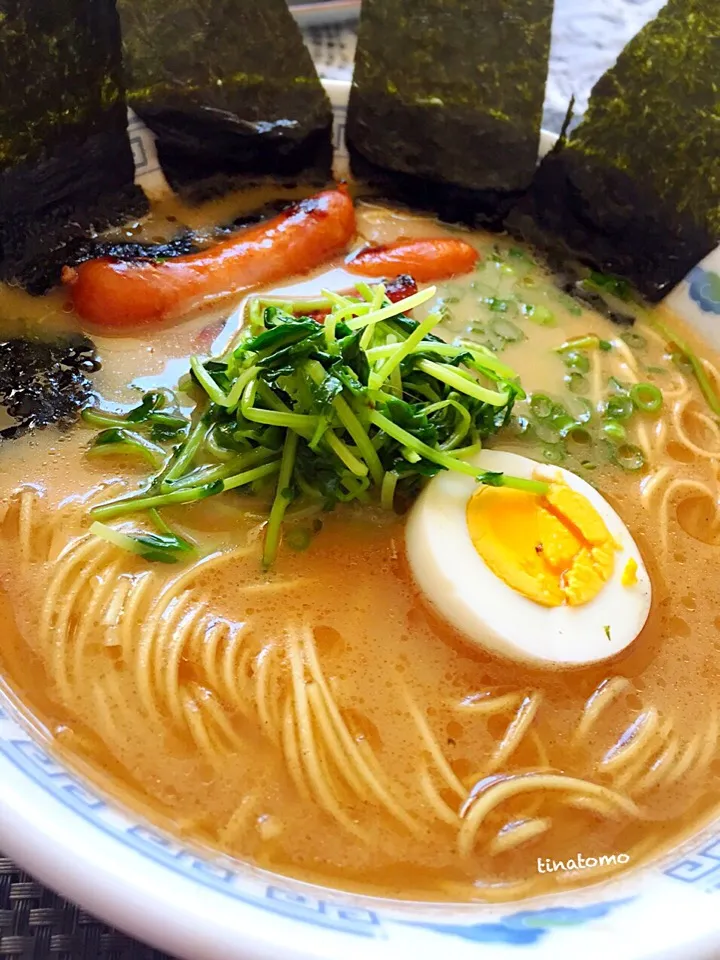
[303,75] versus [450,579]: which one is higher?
[303,75]

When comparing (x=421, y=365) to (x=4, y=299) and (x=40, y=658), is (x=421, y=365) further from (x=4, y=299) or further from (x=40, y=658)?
(x=4, y=299)

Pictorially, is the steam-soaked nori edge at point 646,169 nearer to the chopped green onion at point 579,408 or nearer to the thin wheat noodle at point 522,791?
the chopped green onion at point 579,408

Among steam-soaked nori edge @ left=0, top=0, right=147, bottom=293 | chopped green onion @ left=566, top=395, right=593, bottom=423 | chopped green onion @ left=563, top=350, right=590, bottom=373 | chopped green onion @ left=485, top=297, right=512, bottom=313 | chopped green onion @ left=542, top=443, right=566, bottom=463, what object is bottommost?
chopped green onion @ left=542, top=443, right=566, bottom=463

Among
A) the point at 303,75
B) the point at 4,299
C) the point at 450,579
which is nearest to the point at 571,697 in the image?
the point at 450,579

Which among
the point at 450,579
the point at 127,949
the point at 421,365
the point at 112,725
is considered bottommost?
the point at 127,949

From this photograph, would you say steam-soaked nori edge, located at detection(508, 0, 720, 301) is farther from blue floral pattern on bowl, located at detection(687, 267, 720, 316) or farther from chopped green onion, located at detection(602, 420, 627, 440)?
chopped green onion, located at detection(602, 420, 627, 440)

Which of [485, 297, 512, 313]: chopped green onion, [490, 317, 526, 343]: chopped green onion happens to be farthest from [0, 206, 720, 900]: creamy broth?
[485, 297, 512, 313]: chopped green onion

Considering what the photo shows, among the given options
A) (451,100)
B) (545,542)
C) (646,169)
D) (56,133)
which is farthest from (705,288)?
(56,133)

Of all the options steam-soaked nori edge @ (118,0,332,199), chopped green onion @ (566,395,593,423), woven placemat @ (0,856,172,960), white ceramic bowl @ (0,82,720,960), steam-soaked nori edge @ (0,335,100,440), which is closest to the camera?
white ceramic bowl @ (0,82,720,960)
